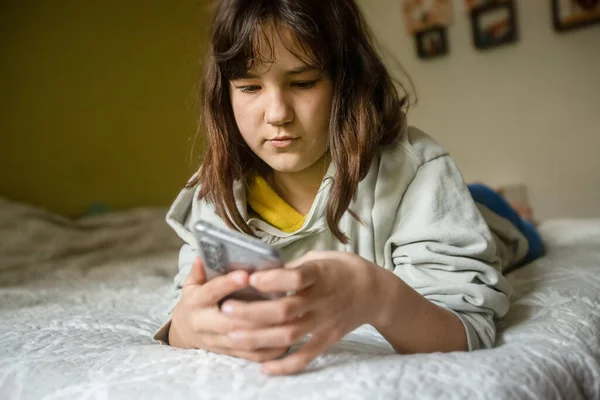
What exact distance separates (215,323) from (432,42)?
6.65ft

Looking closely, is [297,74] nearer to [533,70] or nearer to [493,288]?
[493,288]

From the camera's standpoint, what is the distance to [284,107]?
0.69 meters

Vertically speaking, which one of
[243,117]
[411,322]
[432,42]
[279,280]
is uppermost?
[432,42]

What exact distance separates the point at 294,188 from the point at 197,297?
350mm

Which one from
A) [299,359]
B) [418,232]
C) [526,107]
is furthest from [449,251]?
[526,107]

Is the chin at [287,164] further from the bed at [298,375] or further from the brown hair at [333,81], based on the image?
the bed at [298,375]

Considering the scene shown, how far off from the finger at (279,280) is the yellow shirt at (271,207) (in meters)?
0.36

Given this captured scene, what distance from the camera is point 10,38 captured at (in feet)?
6.03

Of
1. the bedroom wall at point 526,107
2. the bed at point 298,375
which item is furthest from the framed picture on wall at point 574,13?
the bed at point 298,375

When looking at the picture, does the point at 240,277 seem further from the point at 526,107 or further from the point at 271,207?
the point at 526,107

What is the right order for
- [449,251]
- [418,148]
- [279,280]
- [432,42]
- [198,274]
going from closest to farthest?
[279,280]
[198,274]
[449,251]
[418,148]
[432,42]

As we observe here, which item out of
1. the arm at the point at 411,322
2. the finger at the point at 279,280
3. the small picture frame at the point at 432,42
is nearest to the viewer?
the finger at the point at 279,280

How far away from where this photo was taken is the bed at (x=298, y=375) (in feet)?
1.57

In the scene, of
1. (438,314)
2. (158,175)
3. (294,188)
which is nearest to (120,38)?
(158,175)
